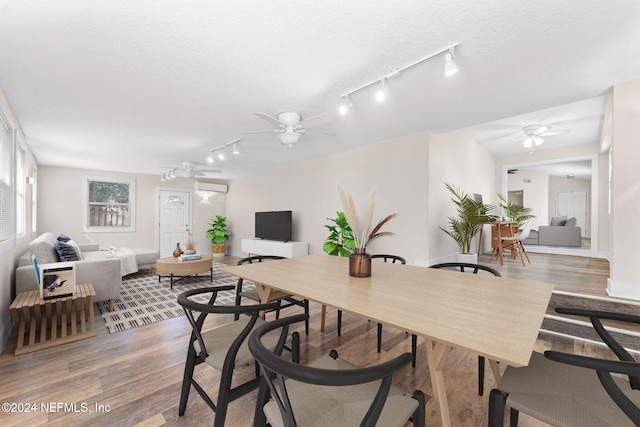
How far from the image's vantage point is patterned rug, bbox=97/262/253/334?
9.79 ft

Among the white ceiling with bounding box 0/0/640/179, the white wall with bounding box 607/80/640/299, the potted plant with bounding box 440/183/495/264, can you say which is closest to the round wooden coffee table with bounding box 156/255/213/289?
the white ceiling with bounding box 0/0/640/179

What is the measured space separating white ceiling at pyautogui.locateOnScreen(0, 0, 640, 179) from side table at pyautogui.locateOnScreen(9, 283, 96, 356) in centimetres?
197

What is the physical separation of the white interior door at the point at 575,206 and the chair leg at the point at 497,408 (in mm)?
11134

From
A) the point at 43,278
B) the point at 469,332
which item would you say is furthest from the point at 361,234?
the point at 43,278

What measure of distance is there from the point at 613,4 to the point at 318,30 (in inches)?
67.1

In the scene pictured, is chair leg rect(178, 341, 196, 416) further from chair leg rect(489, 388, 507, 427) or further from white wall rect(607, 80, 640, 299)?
white wall rect(607, 80, 640, 299)

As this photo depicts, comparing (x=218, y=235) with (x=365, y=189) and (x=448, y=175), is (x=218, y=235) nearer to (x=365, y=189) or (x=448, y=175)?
(x=365, y=189)

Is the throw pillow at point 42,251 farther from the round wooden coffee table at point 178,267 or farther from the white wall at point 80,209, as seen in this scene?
the white wall at point 80,209

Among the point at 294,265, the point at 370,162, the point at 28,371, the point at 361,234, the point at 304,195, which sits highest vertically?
the point at 370,162

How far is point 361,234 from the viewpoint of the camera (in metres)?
1.70

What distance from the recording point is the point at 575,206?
916 cm

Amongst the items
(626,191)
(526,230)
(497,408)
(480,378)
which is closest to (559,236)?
(526,230)

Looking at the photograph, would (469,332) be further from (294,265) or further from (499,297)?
(294,265)

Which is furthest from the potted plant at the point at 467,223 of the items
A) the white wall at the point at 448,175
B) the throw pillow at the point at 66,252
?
the throw pillow at the point at 66,252
